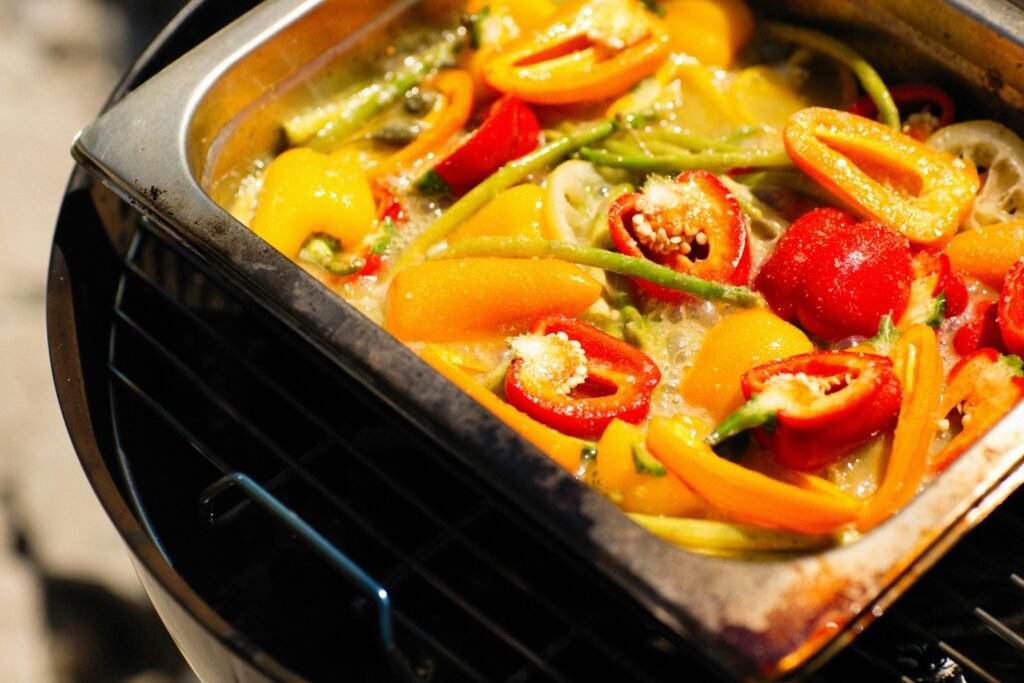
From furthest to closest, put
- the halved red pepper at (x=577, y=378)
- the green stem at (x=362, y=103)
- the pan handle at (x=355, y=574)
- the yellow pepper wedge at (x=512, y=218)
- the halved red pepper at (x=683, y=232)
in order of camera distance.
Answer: the green stem at (x=362, y=103)
the yellow pepper wedge at (x=512, y=218)
the halved red pepper at (x=683, y=232)
the halved red pepper at (x=577, y=378)
the pan handle at (x=355, y=574)

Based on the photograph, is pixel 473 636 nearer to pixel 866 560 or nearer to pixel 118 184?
pixel 866 560

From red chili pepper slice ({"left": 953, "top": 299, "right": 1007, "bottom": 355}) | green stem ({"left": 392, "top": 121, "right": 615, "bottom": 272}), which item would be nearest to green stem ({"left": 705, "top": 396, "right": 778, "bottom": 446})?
red chili pepper slice ({"left": 953, "top": 299, "right": 1007, "bottom": 355})

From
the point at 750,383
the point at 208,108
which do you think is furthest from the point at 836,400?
the point at 208,108

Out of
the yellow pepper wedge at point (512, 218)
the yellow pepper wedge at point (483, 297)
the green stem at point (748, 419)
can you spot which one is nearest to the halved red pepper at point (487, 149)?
the yellow pepper wedge at point (512, 218)

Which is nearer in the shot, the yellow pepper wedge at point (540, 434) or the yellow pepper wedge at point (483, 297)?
the yellow pepper wedge at point (540, 434)

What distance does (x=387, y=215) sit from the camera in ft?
8.50

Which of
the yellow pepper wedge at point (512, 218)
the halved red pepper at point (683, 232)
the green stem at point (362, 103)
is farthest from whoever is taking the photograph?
the green stem at point (362, 103)

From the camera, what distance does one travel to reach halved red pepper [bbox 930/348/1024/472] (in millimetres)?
2021

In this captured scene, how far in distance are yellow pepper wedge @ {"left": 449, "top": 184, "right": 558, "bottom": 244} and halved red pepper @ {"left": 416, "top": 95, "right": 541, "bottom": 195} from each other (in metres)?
0.12

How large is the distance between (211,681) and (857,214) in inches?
68.4

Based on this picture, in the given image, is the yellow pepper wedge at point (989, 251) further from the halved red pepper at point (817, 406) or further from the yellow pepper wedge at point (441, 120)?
the yellow pepper wedge at point (441, 120)

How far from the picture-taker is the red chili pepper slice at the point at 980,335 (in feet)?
7.32

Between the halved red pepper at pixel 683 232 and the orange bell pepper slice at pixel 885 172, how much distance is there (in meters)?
0.23

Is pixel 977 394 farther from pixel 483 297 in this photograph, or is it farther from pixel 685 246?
pixel 483 297
